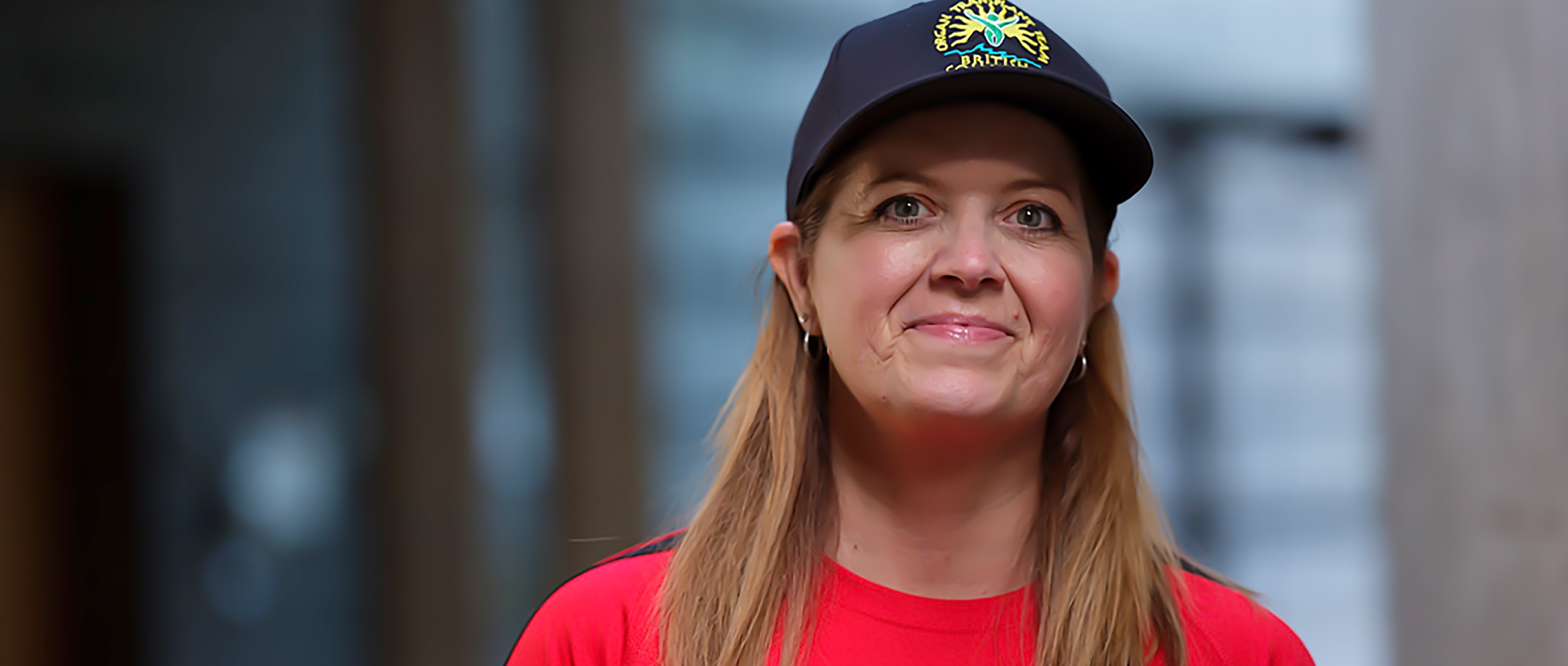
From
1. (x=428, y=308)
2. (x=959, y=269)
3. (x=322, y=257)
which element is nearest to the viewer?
(x=959, y=269)

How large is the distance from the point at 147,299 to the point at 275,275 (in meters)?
0.38

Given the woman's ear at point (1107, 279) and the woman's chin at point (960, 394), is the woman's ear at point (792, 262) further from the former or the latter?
the woman's ear at point (1107, 279)

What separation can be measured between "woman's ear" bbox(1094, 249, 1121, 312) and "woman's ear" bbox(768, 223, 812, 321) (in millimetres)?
283

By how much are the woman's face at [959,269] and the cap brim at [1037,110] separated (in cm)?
1

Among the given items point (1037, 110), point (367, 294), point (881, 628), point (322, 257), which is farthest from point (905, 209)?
point (322, 257)

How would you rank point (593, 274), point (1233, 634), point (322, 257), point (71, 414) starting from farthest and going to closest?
point (322, 257) < point (71, 414) < point (593, 274) < point (1233, 634)

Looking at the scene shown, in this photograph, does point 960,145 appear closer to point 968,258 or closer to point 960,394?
point 968,258

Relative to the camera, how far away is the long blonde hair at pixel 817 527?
1120mm

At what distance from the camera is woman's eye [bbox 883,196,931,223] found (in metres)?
1.07

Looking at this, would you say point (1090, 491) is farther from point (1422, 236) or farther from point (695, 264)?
point (695, 264)

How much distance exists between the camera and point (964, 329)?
104cm

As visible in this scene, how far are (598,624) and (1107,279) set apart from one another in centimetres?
60

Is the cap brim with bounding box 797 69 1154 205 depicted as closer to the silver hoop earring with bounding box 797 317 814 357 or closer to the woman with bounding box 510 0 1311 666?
the woman with bounding box 510 0 1311 666

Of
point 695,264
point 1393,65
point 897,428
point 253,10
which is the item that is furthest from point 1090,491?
point 253,10
